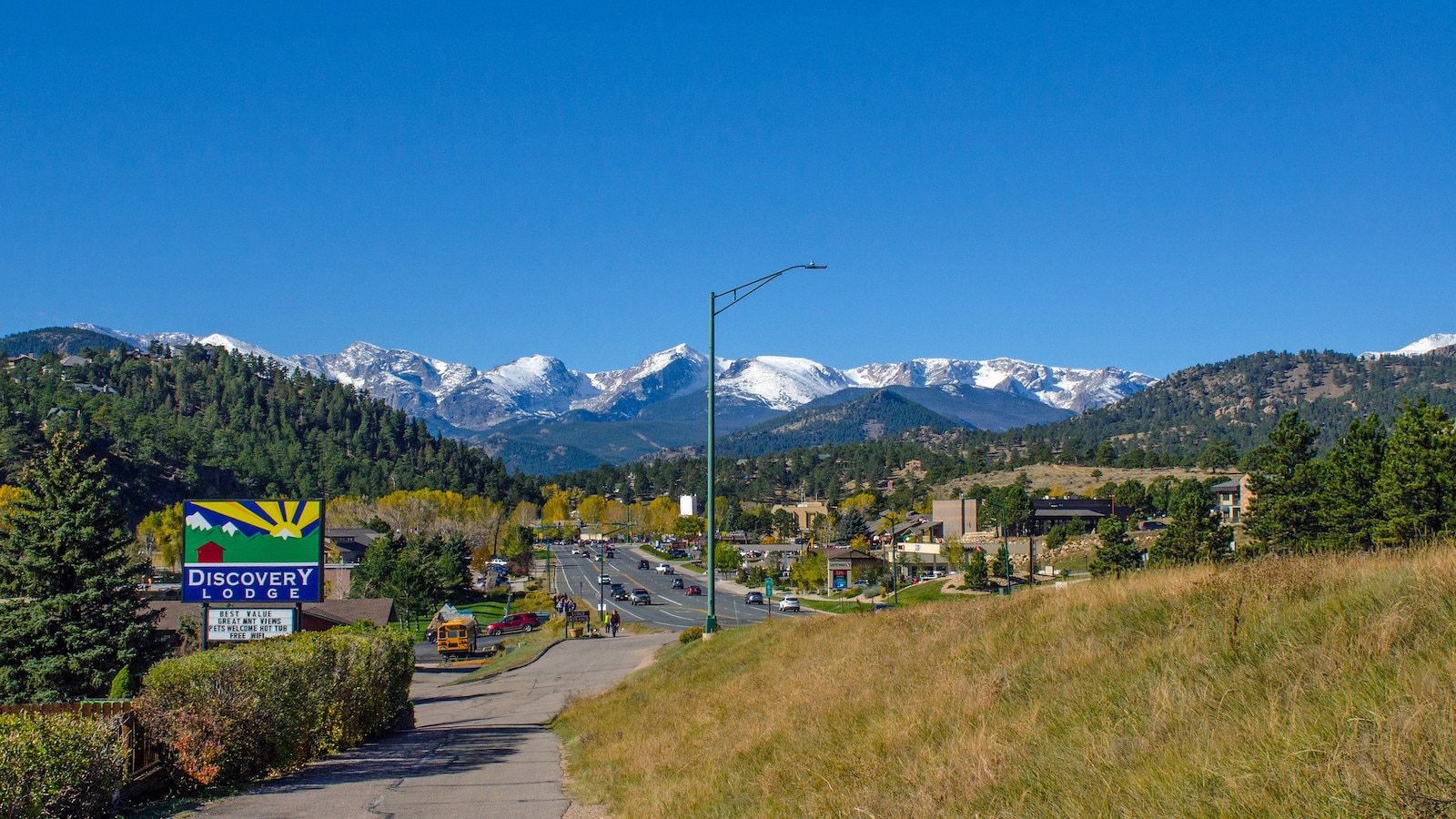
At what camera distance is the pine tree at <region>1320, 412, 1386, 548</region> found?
4794 centimetres

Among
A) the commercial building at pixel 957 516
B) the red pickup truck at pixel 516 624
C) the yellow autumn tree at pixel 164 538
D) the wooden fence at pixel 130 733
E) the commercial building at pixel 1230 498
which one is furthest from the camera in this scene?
the commercial building at pixel 957 516

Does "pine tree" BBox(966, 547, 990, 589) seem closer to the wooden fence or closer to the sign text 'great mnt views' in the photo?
the sign text 'great mnt views'

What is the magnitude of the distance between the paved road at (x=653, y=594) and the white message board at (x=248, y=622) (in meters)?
23.9

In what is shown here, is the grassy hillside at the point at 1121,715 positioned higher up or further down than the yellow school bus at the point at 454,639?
higher up

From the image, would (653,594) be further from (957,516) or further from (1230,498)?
(1230,498)

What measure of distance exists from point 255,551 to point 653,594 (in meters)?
75.4

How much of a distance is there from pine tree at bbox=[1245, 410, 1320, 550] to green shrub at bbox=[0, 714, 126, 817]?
51581 mm

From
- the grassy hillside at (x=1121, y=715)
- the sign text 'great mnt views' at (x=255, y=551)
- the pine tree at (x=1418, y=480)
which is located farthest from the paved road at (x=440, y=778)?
the pine tree at (x=1418, y=480)

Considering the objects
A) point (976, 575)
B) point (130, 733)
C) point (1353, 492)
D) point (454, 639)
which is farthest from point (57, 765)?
point (976, 575)

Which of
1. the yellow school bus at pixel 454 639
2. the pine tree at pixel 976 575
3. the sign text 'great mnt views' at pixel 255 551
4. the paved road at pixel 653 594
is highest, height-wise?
the sign text 'great mnt views' at pixel 255 551

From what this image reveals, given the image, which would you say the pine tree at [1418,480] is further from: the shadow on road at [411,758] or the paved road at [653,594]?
the shadow on road at [411,758]

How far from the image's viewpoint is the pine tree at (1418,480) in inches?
1703

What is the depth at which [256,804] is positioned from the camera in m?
11.5

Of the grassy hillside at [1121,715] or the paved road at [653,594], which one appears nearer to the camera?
the grassy hillside at [1121,715]
